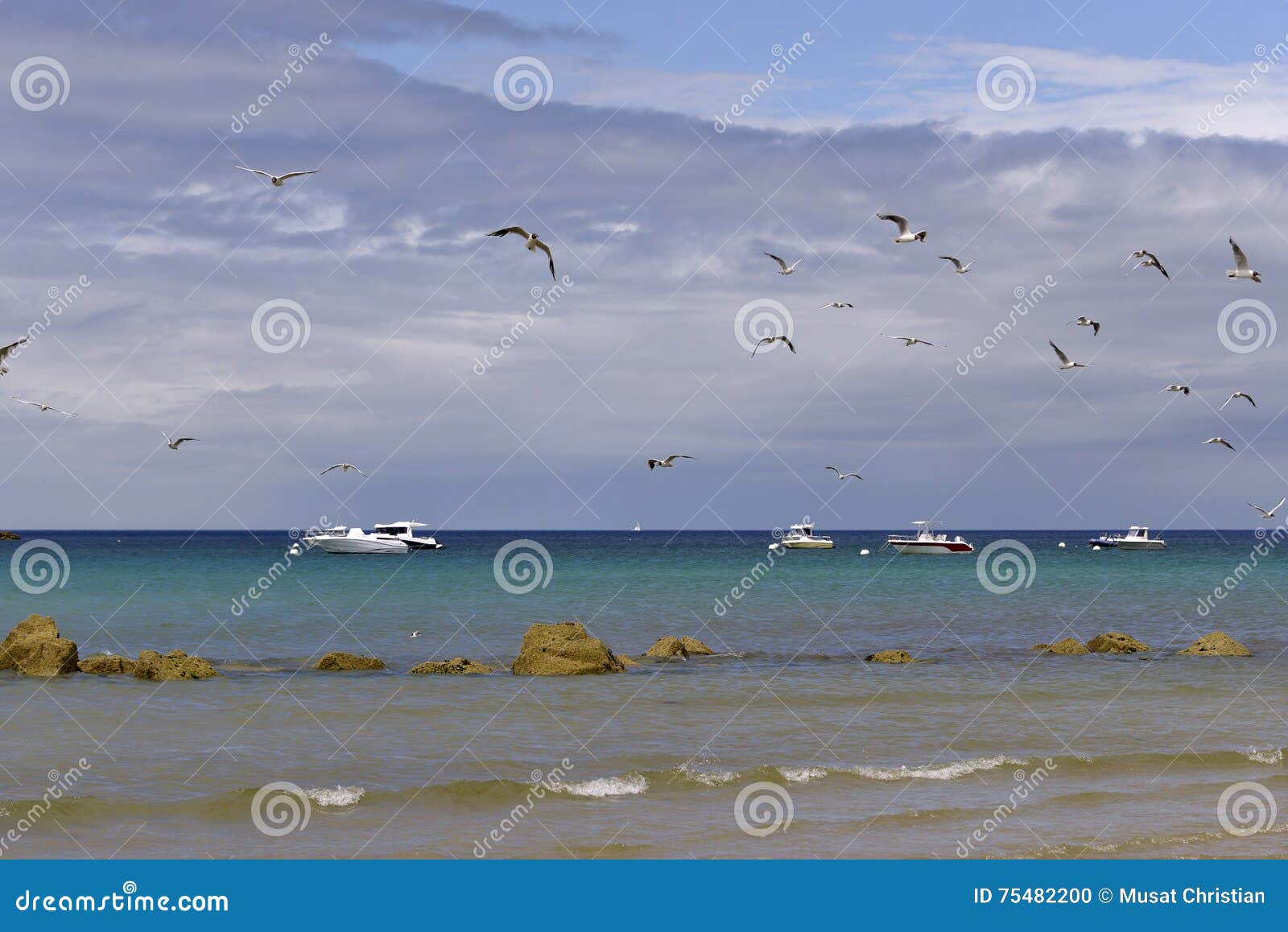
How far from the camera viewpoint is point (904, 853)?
47.7 ft

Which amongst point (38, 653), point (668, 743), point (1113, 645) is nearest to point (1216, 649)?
point (1113, 645)

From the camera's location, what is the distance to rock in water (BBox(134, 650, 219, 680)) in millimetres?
29047

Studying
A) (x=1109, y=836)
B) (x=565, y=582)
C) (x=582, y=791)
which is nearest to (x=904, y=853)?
(x=1109, y=836)

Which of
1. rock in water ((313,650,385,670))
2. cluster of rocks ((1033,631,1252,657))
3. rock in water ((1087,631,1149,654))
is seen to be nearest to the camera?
rock in water ((313,650,385,670))

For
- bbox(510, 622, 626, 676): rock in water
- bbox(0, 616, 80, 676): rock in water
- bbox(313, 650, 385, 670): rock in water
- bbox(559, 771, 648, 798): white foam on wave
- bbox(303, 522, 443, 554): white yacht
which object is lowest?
bbox(559, 771, 648, 798): white foam on wave

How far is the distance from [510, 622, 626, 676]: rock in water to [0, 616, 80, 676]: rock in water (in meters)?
10.4

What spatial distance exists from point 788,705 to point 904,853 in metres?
11.5

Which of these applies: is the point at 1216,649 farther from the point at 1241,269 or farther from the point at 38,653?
the point at 38,653

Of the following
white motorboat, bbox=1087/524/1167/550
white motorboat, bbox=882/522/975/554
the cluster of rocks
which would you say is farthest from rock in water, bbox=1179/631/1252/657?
white motorboat, bbox=1087/524/1167/550

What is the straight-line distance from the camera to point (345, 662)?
32.3 metres

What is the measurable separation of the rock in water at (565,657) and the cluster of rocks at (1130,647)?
45.9 ft

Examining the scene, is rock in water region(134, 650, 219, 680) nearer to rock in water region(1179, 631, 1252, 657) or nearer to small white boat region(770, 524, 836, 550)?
rock in water region(1179, 631, 1252, 657)

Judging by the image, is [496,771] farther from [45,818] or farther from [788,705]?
[788,705]

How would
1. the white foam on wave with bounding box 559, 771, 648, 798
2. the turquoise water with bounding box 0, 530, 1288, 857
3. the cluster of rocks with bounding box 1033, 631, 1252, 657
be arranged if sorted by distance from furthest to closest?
the cluster of rocks with bounding box 1033, 631, 1252, 657
the white foam on wave with bounding box 559, 771, 648, 798
the turquoise water with bounding box 0, 530, 1288, 857
